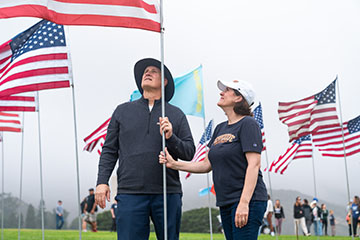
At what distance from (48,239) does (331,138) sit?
10147 millimetres

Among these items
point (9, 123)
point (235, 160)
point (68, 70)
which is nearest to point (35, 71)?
point (68, 70)

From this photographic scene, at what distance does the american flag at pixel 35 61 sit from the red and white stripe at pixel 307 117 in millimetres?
9596

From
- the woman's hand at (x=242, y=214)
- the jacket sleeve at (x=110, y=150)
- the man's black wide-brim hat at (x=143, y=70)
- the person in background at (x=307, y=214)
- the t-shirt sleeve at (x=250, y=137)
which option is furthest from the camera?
the person in background at (x=307, y=214)

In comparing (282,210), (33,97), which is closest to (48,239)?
(33,97)

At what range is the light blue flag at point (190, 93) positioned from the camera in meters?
13.8

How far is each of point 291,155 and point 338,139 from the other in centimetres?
220

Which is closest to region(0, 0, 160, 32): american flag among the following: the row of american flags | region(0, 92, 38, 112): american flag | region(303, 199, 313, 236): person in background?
the row of american flags

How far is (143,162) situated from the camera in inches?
194

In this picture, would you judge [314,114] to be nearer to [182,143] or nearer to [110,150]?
[182,143]

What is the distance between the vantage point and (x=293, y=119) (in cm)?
1730

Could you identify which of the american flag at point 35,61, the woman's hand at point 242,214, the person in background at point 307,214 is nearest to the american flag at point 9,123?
the american flag at point 35,61

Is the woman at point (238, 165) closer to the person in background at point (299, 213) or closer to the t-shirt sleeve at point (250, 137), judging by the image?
the t-shirt sleeve at point (250, 137)

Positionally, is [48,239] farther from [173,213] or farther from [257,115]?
[173,213]

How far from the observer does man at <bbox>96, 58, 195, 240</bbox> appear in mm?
4852
